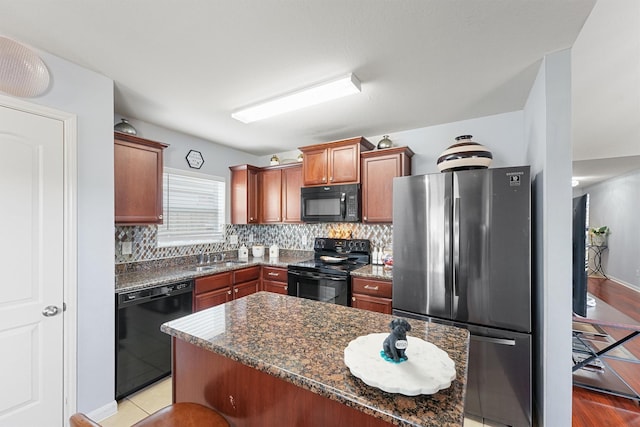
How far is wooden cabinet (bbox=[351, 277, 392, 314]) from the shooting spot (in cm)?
267

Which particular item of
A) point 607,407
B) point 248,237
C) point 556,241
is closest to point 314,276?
point 248,237

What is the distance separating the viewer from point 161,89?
231 centimetres

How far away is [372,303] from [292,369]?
1.93m

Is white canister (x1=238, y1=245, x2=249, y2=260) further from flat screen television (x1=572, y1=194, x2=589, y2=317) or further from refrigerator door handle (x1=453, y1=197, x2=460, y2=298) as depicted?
→ flat screen television (x1=572, y1=194, x2=589, y2=317)

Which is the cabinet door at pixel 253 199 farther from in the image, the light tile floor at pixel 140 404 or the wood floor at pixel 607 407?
the wood floor at pixel 607 407

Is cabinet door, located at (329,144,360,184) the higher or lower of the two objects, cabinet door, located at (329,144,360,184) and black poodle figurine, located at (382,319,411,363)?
the higher

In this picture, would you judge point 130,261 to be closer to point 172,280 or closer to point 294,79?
point 172,280

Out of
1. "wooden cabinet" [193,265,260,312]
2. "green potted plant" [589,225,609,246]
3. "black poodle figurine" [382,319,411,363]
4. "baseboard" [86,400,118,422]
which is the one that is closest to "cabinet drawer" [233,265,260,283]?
"wooden cabinet" [193,265,260,312]

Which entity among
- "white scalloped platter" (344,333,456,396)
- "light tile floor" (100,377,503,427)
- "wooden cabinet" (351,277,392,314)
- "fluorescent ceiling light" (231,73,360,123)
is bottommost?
"light tile floor" (100,377,503,427)

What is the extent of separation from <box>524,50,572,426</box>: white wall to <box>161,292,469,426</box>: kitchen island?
0.97 metres

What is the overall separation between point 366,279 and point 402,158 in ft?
4.55

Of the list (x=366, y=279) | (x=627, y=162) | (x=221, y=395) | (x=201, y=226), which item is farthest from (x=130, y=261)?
(x=627, y=162)

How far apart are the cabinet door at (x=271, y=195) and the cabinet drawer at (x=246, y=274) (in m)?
0.79

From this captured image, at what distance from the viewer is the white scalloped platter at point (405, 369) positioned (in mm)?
813
